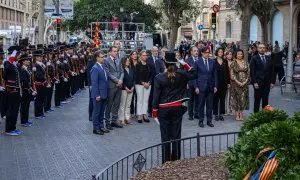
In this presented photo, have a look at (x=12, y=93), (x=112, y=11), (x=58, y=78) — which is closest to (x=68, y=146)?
(x=12, y=93)

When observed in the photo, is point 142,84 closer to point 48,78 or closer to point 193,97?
point 193,97

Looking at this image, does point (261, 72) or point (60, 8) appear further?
point (60, 8)

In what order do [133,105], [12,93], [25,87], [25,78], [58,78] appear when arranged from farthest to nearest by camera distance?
[58,78] < [133,105] < [25,87] < [25,78] < [12,93]

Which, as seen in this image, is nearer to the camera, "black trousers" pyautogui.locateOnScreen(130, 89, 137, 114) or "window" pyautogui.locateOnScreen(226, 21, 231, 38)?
"black trousers" pyautogui.locateOnScreen(130, 89, 137, 114)

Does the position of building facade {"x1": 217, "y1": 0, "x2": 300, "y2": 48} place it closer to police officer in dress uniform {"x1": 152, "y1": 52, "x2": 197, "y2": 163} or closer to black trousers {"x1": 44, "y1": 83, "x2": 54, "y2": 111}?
black trousers {"x1": 44, "y1": 83, "x2": 54, "y2": 111}

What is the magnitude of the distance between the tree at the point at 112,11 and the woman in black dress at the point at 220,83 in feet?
77.9

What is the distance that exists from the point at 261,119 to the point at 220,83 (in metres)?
7.94

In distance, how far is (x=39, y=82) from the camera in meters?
15.0

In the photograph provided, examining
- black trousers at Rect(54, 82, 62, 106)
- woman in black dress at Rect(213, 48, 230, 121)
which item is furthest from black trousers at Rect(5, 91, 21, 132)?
woman in black dress at Rect(213, 48, 230, 121)

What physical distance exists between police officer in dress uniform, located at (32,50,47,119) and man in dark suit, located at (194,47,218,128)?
13.7 feet

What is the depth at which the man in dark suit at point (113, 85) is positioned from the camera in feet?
43.9

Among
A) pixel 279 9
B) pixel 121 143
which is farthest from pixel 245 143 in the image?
pixel 279 9

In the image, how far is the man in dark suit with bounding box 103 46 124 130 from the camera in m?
13.4

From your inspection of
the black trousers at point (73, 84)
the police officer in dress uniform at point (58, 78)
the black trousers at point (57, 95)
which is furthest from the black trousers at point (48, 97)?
the black trousers at point (73, 84)
